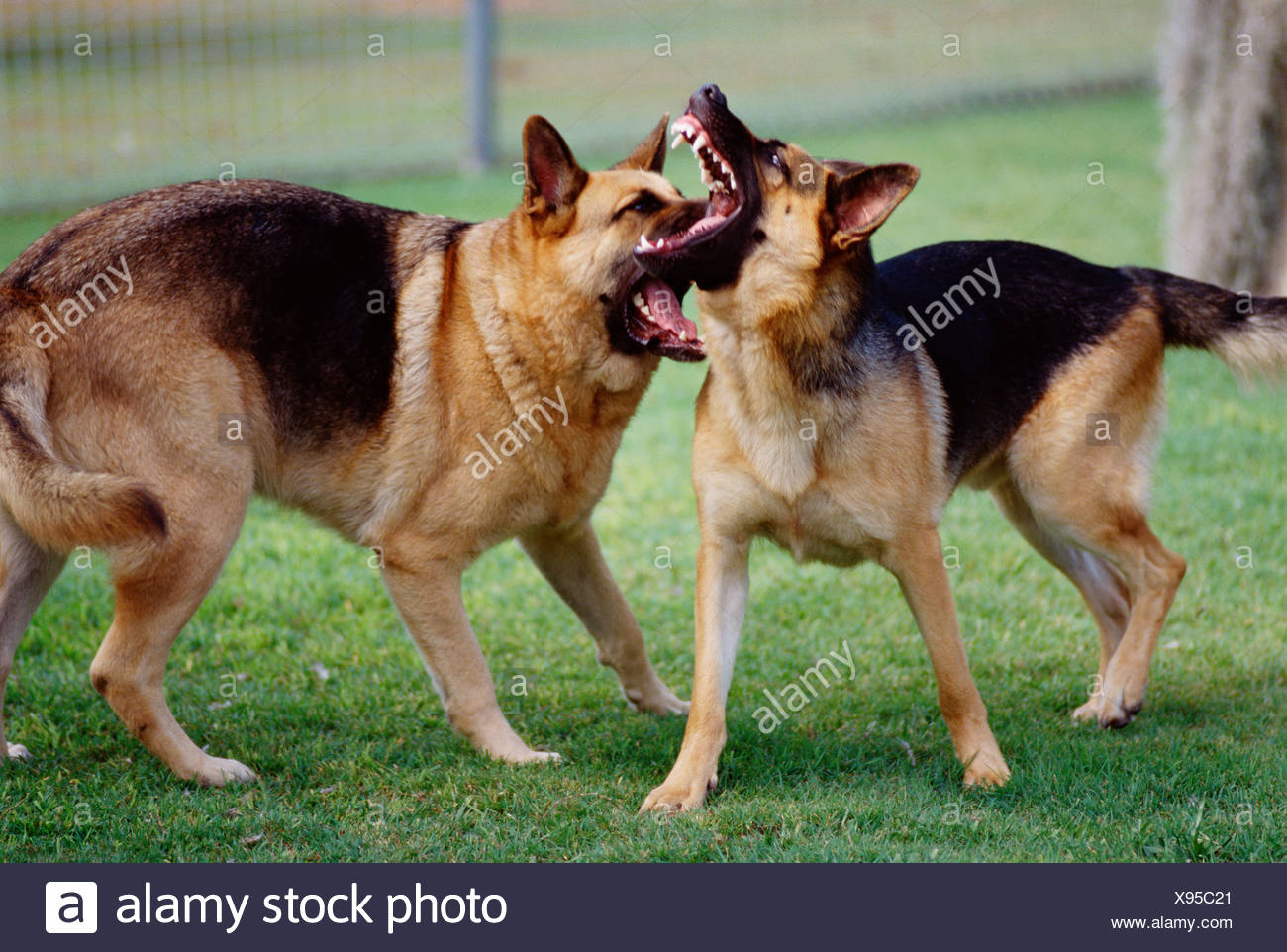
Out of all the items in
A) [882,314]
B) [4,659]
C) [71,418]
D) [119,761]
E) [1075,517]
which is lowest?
[119,761]

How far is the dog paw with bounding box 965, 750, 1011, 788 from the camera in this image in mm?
4484

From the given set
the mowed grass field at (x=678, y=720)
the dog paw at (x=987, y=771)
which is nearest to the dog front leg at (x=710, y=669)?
the mowed grass field at (x=678, y=720)

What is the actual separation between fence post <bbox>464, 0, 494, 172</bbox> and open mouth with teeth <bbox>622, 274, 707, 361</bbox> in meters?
10.7

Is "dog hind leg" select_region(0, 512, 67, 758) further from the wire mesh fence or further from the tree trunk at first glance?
the wire mesh fence

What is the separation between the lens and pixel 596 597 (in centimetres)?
526

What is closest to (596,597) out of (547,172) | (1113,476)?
(547,172)

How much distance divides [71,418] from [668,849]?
237 centimetres

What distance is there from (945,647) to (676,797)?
3.40 feet

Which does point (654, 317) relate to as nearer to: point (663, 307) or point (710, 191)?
point (663, 307)

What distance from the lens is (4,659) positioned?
4.85m

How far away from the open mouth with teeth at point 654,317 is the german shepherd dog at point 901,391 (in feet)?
0.64

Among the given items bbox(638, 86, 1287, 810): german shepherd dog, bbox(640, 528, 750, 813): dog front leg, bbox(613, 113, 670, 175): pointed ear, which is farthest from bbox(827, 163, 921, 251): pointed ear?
bbox(640, 528, 750, 813): dog front leg

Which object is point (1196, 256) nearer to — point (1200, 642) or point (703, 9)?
point (1200, 642)

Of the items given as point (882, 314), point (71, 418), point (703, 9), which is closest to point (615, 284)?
point (882, 314)
